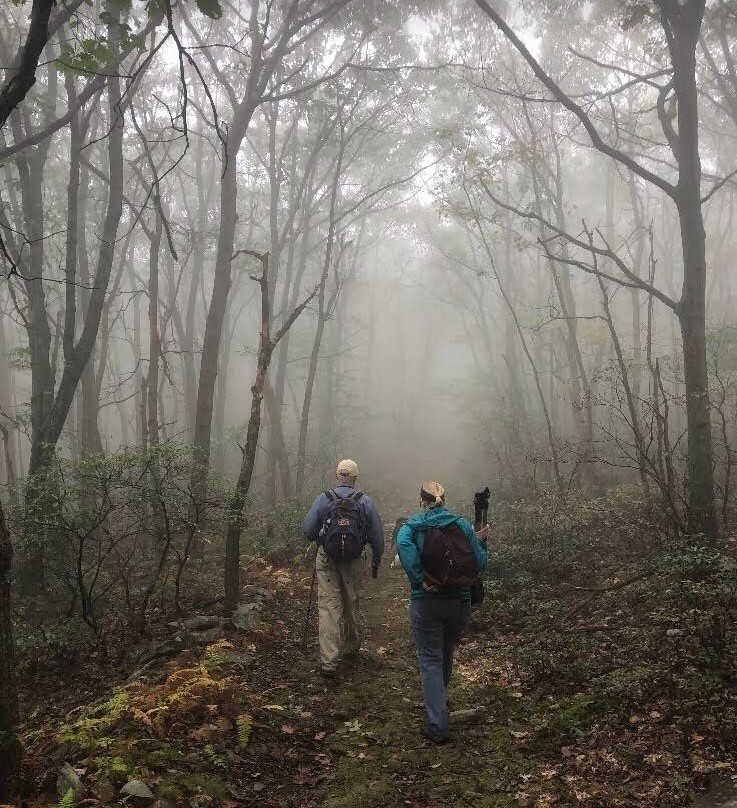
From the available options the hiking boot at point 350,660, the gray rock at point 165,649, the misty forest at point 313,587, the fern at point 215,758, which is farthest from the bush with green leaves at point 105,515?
the fern at point 215,758

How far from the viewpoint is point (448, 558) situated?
183 inches

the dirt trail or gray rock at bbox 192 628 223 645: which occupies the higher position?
gray rock at bbox 192 628 223 645

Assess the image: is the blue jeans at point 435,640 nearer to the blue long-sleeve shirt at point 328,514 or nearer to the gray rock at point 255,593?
the blue long-sleeve shirt at point 328,514

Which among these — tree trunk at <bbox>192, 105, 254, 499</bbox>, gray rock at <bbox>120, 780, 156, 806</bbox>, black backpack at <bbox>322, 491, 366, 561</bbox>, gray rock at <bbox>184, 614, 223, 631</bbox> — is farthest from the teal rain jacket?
tree trunk at <bbox>192, 105, 254, 499</bbox>

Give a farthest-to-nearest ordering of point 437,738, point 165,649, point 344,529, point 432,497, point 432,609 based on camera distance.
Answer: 1. point 344,529
2. point 165,649
3. point 432,497
4. point 432,609
5. point 437,738

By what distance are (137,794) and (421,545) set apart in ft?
8.29

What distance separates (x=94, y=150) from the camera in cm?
1912

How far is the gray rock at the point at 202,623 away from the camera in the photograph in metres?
6.66

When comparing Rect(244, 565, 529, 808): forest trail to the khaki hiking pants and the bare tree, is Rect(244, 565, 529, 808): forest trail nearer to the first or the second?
the khaki hiking pants

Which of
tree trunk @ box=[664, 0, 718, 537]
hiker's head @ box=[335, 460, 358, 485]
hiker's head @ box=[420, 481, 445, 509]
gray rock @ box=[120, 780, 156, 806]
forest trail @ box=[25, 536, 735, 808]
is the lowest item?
forest trail @ box=[25, 536, 735, 808]

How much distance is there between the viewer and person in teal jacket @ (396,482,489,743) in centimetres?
467

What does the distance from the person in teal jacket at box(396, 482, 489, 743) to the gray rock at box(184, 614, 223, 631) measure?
3.00m

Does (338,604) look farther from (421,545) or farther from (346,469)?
(421,545)

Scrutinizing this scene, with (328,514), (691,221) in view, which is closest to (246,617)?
(328,514)
